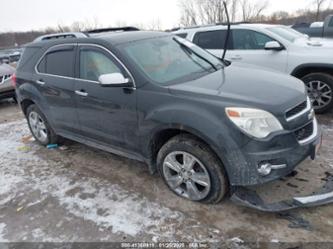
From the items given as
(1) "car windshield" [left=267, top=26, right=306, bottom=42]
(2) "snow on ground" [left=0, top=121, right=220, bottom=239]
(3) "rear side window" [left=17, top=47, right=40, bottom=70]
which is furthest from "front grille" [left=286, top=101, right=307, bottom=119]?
(3) "rear side window" [left=17, top=47, right=40, bottom=70]

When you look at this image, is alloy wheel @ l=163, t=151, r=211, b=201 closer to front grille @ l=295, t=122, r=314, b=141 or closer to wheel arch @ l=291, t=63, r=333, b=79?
front grille @ l=295, t=122, r=314, b=141

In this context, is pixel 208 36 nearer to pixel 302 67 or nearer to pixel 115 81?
pixel 302 67

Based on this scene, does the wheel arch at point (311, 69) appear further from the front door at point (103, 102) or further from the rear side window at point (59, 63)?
the rear side window at point (59, 63)

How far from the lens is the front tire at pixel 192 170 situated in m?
2.73

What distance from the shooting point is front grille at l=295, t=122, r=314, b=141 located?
2.65 metres

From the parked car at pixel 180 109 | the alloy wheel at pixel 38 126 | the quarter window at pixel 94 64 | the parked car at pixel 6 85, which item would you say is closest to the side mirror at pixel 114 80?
the parked car at pixel 180 109

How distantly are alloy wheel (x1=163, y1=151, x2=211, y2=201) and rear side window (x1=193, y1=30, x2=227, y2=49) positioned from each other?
387 centimetres

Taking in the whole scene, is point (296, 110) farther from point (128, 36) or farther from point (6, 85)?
point (6, 85)

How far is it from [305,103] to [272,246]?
143 cm

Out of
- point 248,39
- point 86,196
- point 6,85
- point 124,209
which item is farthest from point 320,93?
point 6,85

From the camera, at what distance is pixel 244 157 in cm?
248

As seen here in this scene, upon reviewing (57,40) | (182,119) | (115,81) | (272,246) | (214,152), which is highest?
(57,40)

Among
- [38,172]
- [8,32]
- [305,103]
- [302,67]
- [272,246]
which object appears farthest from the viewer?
[8,32]

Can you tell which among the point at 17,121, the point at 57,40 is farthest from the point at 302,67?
the point at 17,121
